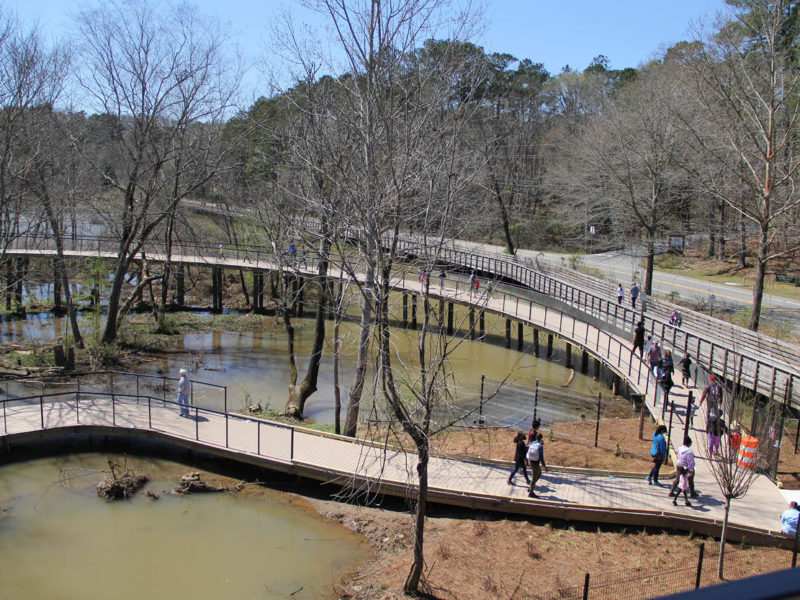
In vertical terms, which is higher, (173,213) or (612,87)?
(612,87)

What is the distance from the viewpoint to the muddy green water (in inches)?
469

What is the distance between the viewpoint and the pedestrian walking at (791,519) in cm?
1172

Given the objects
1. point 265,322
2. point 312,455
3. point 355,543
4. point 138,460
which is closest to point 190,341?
point 265,322

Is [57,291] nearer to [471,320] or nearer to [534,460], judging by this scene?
[471,320]

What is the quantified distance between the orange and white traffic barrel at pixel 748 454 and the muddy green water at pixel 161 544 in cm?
721

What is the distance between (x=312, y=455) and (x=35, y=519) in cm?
591

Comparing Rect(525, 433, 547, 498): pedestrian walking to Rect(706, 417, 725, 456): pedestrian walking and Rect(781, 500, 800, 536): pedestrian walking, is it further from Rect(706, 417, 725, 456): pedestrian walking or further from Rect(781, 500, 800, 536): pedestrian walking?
Rect(781, 500, 800, 536): pedestrian walking

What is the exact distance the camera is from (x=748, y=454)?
42.0ft

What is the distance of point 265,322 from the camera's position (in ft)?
118

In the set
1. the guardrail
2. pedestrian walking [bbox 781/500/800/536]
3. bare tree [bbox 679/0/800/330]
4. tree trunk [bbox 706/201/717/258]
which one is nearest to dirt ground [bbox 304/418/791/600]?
pedestrian walking [bbox 781/500/800/536]

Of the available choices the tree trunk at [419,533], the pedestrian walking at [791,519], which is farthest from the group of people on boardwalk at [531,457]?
the pedestrian walking at [791,519]

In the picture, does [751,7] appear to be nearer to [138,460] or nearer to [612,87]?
[138,460]

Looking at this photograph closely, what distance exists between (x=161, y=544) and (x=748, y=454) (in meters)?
11.6

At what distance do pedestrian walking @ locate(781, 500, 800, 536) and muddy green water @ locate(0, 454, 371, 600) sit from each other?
7646 mm
